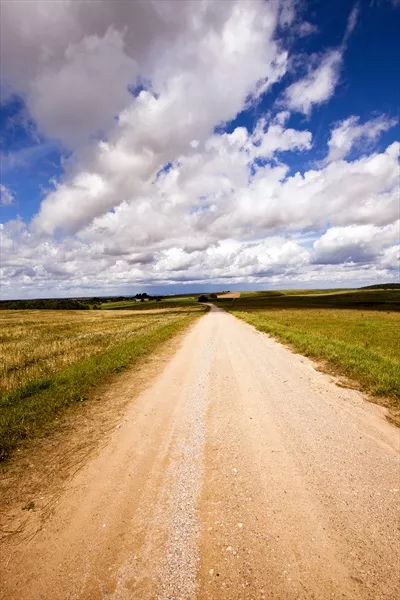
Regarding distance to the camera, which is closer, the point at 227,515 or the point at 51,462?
the point at 227,515

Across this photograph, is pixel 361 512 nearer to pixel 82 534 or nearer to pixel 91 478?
pixel 82 534

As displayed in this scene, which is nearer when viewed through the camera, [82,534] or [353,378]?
[82,534]

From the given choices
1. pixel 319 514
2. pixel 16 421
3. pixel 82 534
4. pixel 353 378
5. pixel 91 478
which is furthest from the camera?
pixel 353 378

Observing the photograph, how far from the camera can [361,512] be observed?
4621mm

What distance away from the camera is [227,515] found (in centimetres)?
455

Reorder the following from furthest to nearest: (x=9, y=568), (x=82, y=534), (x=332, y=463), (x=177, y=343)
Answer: (x=177, y=343)
(x=332, y=463)
(x=82, y=534)
(x=9, y=568)

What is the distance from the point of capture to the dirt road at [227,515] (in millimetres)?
3516

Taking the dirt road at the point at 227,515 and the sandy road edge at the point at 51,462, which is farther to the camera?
the sandy road edge at the point at 51,462

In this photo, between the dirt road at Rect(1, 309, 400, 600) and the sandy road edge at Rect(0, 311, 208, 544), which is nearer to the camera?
the dirt road at Rect(1, 309, 400, 600)

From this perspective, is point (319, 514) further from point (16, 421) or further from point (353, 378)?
point (353, 378)

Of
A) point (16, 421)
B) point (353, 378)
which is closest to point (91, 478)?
point (16, 421)

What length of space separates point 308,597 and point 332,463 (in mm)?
2982

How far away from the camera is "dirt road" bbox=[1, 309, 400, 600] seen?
352 centimetres

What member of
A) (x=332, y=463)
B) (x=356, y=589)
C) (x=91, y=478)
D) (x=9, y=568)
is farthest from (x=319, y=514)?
(x=9, y=568)
